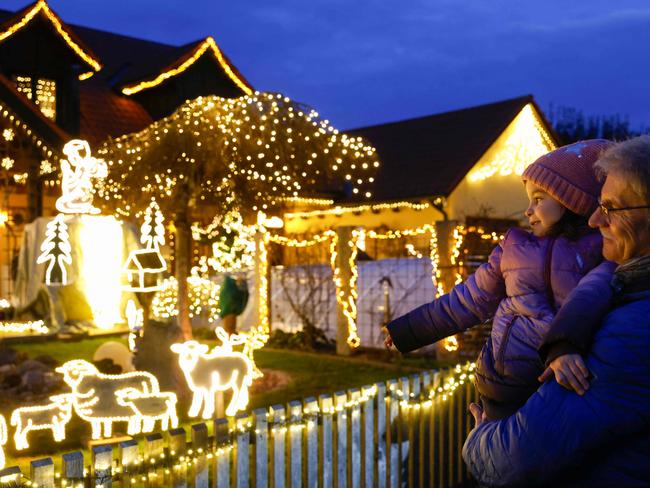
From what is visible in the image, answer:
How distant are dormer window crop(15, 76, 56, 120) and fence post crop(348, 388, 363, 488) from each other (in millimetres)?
14722

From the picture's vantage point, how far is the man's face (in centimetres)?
185

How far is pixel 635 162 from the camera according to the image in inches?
72.1

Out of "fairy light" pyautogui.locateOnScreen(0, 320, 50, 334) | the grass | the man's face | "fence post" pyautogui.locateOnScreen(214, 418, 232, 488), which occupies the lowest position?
the grass

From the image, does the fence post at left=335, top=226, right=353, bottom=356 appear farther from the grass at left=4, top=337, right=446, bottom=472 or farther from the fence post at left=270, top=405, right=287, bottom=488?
the fence post at left=270, top=405, right=287, bottom=488

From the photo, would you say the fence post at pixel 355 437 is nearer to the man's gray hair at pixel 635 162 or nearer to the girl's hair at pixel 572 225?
the girl's hair at pixel 572 225

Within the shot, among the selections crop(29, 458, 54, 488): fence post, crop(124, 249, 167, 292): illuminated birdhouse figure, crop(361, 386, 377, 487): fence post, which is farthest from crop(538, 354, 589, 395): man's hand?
crop(124, 249, 167, 292): illuminated birdhouse figure

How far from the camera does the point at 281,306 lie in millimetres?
14734

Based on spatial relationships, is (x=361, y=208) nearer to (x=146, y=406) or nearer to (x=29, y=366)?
(x=29, y=366)

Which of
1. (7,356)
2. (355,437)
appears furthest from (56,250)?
(355,437)

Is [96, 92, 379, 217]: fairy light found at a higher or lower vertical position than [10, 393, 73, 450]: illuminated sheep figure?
higher

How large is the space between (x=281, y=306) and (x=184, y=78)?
7.98 meters

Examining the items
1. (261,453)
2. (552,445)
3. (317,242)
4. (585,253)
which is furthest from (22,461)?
(317,242)

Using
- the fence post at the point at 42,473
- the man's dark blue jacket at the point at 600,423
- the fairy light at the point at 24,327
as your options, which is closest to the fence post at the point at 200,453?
the fence post at the point at 42,473

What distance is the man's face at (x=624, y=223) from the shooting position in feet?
6.06
